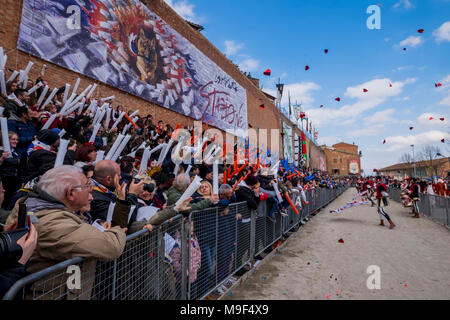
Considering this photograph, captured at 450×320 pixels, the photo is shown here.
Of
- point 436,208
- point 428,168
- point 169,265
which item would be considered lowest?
point 436,208

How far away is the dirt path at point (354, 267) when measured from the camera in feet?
13.5

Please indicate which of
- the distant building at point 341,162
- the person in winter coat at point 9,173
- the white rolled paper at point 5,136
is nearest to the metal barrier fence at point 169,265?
the person in winter coat at point 9,173

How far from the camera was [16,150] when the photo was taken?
3693mm

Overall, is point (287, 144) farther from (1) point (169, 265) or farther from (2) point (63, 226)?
(2) point (63, 226)

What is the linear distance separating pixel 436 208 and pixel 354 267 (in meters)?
8.02

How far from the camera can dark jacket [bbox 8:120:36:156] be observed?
371 centimetres

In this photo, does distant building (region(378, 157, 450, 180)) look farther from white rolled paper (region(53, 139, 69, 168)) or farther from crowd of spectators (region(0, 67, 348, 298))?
white rolled paper (region(53, 139, 69, 168))

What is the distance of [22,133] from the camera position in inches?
150

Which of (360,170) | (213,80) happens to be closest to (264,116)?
(213,80)

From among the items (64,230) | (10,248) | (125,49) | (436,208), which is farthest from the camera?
(436,208)

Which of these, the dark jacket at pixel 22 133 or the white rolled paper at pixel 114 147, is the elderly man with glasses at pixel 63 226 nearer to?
the white rolled paper at pixel 114 147

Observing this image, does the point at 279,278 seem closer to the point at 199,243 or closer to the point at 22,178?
the point at 199,243

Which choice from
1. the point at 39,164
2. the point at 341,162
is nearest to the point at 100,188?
the point at 39,164

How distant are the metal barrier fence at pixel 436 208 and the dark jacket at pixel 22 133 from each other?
12.3m
